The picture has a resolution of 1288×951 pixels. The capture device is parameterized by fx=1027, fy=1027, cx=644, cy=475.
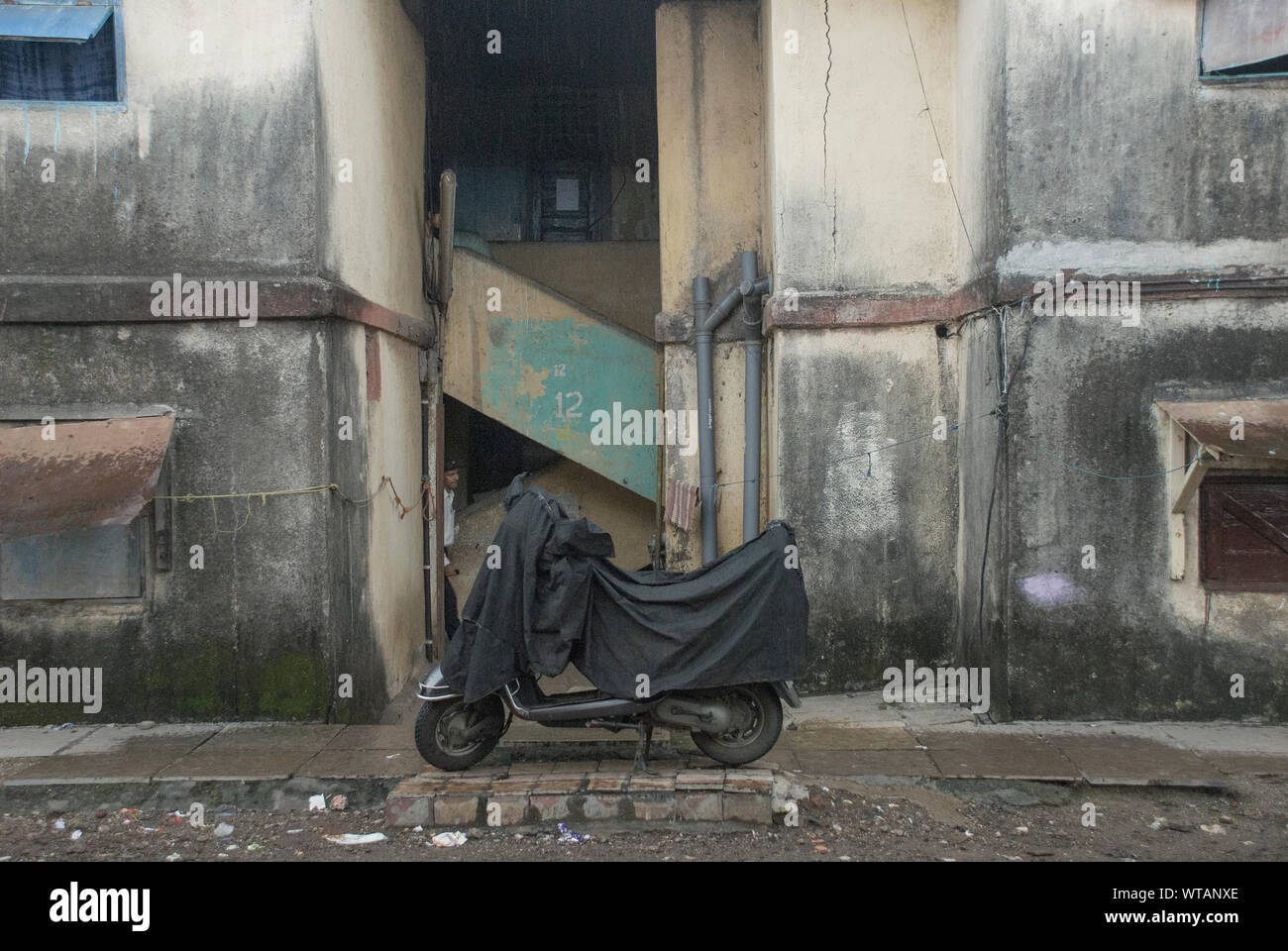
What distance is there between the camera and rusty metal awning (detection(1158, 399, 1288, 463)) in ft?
21.7

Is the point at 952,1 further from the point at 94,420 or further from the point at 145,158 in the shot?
the point at 94,420

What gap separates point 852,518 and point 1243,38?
168 inches

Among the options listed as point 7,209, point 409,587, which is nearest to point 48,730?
point 409,587

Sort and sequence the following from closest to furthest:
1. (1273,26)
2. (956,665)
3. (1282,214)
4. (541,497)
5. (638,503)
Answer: (541,497) < (1273,26) < (1282,214) < (956,665) < (638,503)

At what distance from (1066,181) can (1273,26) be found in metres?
1.52

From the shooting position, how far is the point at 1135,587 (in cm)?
729

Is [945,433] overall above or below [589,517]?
above

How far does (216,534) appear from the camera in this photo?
7.54m

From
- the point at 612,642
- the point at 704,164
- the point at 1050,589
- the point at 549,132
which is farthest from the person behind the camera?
the point at 549,132

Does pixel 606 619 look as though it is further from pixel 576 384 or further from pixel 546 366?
pixel 546 366

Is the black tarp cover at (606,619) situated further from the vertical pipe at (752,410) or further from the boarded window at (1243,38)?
the boarded window at (1243,38)

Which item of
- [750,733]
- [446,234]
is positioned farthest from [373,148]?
[750,733]

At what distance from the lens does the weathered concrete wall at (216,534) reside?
7.45m

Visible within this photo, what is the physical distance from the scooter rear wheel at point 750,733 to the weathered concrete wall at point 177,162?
14.2 ft
